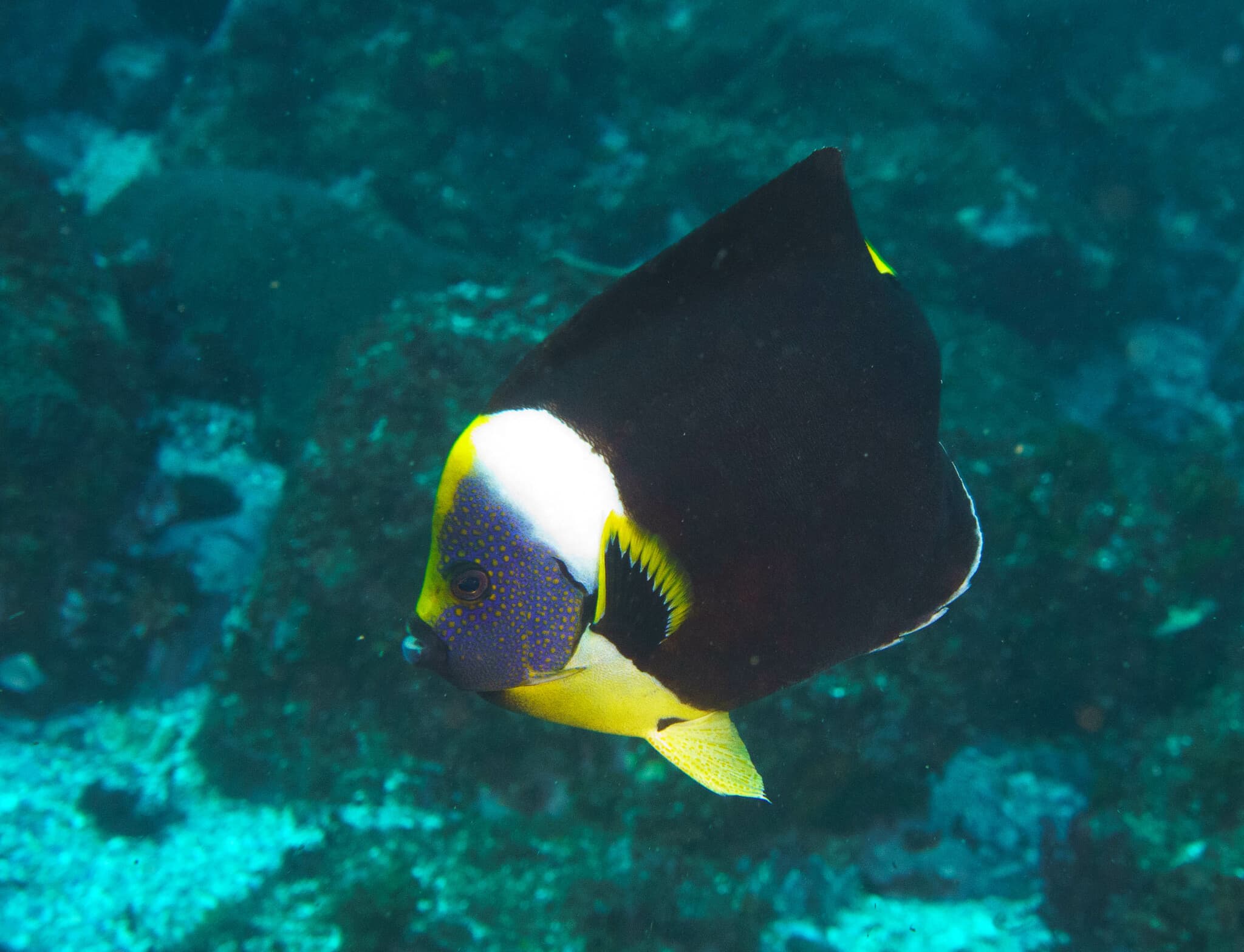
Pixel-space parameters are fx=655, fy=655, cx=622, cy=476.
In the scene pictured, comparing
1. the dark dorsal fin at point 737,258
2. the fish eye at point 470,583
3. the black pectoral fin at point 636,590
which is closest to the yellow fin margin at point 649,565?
the black pectoral fin at point 636,590

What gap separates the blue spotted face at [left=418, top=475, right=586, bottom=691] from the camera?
3.62 ft

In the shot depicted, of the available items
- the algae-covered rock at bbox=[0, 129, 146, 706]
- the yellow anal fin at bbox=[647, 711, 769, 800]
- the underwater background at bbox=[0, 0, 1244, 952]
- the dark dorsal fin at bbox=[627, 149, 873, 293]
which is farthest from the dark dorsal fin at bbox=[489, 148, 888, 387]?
the algae-covered rock at bbox=[0, 129, 146, 706]

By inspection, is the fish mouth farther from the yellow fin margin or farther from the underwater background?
the underwater background

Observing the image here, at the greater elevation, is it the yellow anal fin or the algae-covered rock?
the yellow anal fin

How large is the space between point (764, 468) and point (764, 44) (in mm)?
6235

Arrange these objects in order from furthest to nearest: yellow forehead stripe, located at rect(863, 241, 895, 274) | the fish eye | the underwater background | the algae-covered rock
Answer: the algae-covered rock < the underwater background < yellow forehead stripe, located at rect(863, 241, 895, 274) < the fish eye

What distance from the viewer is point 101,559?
4301 millimetres

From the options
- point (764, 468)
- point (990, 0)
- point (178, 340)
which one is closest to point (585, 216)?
point (178, 340)

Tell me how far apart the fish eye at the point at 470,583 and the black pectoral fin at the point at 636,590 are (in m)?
0.20

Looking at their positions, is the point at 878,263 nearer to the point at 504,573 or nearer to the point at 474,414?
the point at 504,573

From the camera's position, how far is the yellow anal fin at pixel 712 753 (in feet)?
4.62

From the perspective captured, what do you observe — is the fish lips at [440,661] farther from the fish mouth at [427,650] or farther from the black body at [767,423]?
the black body at [767,423]

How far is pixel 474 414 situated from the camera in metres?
3.45

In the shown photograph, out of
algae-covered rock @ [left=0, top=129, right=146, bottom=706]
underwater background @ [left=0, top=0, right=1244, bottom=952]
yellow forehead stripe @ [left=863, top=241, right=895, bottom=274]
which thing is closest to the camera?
yellow forehead stripe @ [left=863, top=241, right=895, bottom=274]
